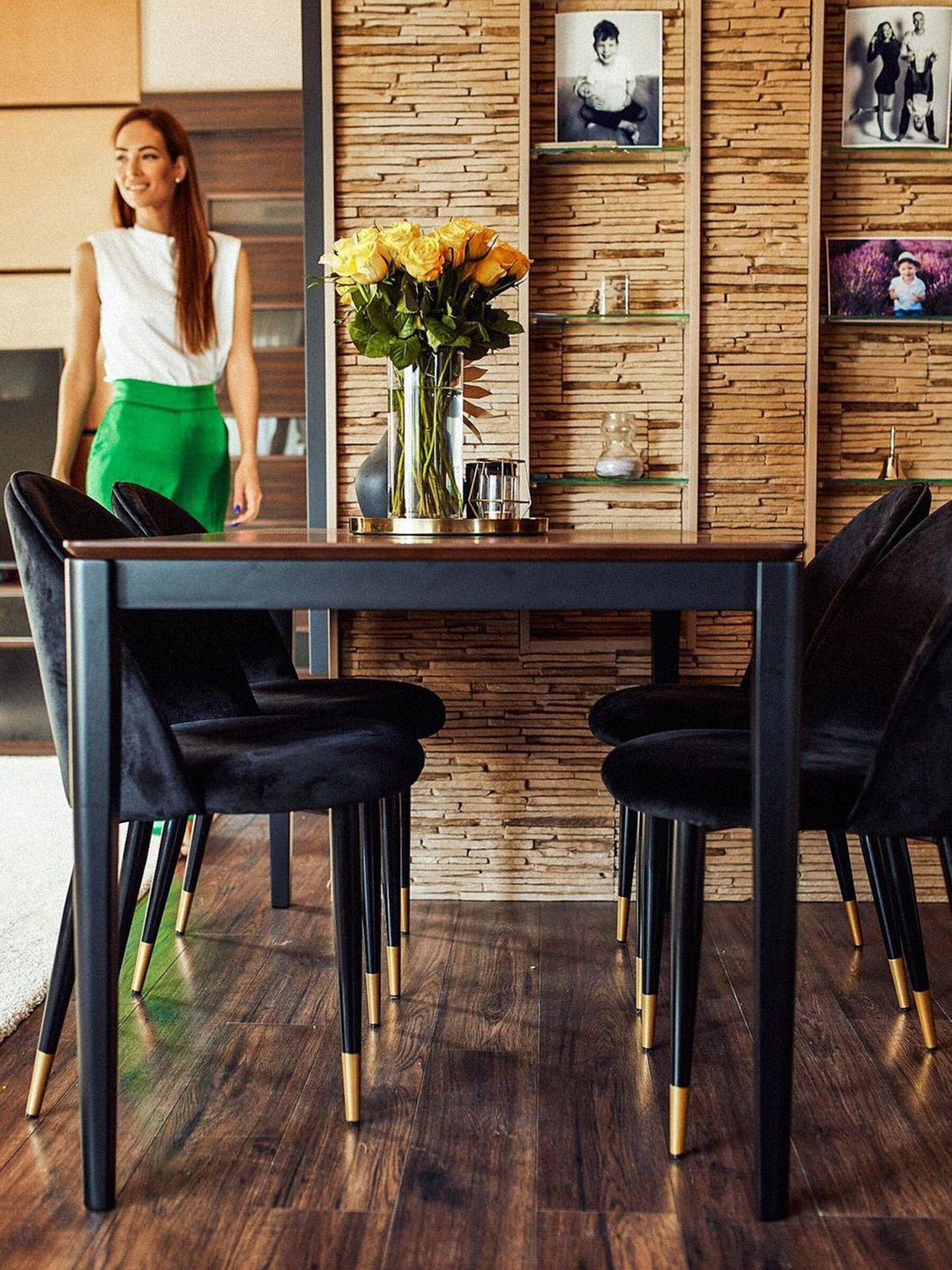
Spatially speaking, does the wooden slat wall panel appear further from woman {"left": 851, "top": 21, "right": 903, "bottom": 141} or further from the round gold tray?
the round gold tray

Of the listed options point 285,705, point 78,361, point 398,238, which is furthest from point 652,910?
point 78,361

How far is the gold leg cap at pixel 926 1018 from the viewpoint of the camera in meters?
1.94

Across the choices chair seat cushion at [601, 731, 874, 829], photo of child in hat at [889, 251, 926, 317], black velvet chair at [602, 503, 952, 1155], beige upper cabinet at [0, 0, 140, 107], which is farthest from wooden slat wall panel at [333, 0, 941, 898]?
beige upper cabinet at [0, 0, 140, 107]

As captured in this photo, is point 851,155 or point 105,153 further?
point 105,153

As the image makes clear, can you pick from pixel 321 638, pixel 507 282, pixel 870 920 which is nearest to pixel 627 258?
pixel 507 282

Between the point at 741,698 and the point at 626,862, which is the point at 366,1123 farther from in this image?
the point at 741,698

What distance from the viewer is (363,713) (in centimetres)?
229

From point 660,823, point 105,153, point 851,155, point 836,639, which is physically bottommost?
point 660,823

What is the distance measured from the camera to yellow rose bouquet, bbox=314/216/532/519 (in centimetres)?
199

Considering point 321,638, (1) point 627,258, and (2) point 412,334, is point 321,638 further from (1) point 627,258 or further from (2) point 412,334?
(1) point 627,258

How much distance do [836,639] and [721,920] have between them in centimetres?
88

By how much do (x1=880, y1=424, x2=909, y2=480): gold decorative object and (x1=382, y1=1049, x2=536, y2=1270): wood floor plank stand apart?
5.52 ft

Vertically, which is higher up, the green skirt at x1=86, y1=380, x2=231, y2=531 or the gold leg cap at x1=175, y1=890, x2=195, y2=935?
the green skirt at x1=86, y1=380, x2=231, y2=531

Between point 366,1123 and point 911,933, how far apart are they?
935mm
